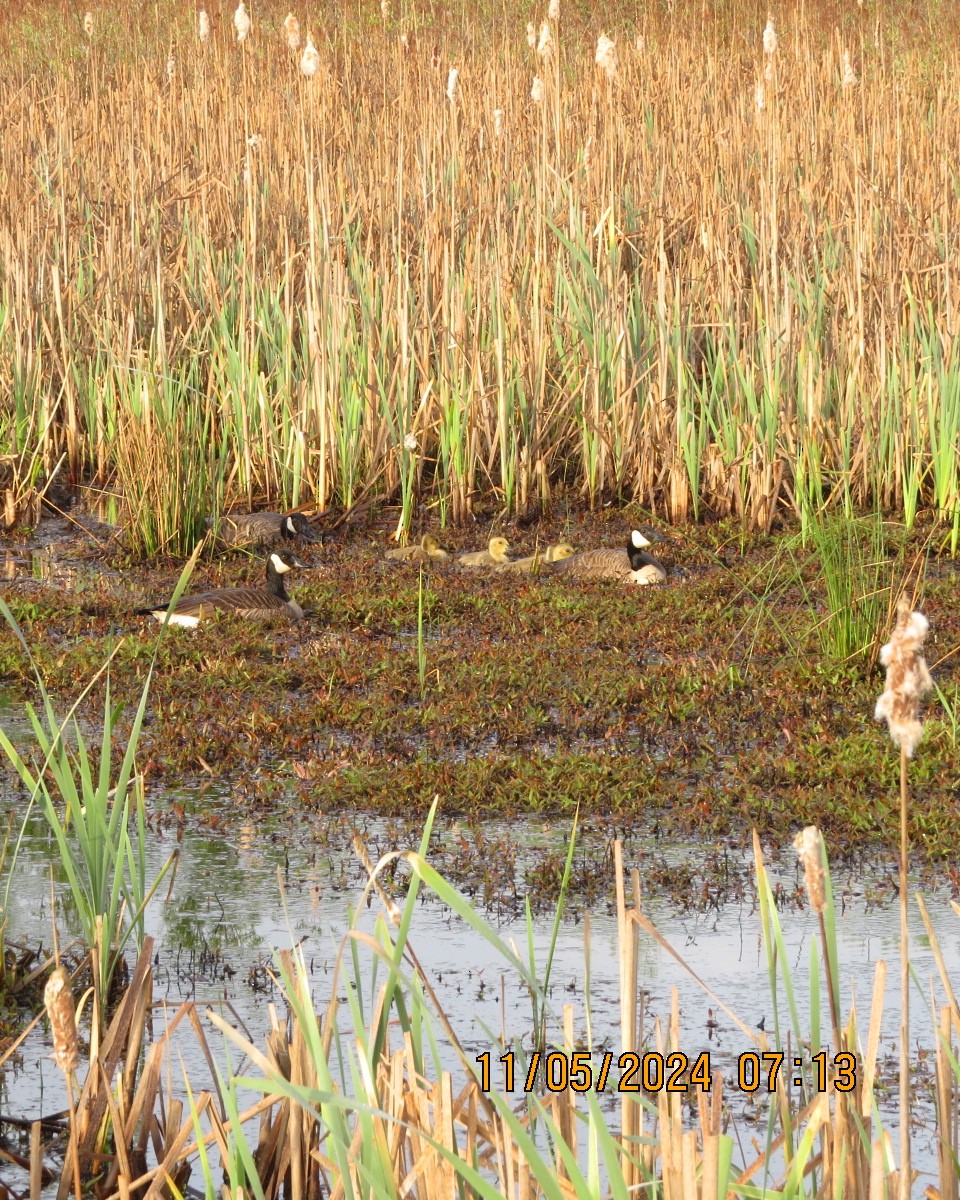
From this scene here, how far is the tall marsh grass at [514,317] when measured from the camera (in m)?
9.50

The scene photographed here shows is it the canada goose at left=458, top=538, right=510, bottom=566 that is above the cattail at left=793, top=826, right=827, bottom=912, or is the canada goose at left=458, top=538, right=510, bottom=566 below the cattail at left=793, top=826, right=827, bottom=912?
above

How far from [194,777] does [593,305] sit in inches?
184

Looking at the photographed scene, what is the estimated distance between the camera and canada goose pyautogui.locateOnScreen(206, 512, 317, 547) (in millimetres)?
9688

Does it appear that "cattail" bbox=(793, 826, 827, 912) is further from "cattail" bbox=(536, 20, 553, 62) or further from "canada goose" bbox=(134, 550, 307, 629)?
"cattail" bbox=(536, 20, 553, 62)

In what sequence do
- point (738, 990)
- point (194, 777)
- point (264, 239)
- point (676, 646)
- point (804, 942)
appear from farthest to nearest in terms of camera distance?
point (264, 239) < point (676, 646) < point (194, 777) < point (804, 942) < point (738, 990)

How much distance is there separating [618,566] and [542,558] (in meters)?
0.53

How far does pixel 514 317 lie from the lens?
10.2 meters

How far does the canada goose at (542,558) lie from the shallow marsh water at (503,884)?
60.6 inches

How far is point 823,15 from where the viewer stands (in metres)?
24.1

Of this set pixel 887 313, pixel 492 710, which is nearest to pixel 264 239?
pixel 887 313

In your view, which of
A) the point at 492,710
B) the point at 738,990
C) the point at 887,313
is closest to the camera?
the point at 738,990

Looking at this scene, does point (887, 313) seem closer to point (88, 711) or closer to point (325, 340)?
point (325, 340)

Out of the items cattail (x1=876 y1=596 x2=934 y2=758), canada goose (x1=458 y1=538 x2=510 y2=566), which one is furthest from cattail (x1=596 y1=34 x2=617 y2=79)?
cattail (x1=876 y1=596 x2=934 y2=758)
